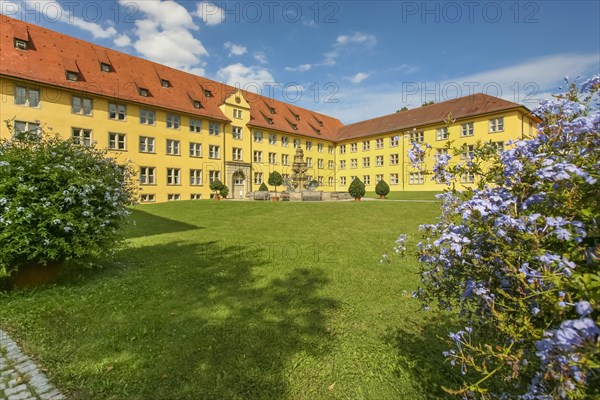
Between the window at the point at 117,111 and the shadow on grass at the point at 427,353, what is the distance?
33219 mm

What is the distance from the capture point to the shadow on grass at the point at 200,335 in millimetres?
3191

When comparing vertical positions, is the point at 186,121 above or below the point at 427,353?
above

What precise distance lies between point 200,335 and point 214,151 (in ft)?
119

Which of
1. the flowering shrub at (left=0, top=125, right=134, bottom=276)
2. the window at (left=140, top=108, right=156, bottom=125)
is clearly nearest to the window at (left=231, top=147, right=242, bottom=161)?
the window at (left=140, top=108, right=156, bottom=125)

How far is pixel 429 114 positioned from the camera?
43.1m

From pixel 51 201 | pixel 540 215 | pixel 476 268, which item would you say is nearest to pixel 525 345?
pixel 476 268

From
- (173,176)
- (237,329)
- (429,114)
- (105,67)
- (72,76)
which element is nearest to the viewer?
(237,329)

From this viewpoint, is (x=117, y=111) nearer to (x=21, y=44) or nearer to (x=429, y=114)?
(x=21, y=44)

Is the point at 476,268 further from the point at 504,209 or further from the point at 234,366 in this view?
the point at 234,366

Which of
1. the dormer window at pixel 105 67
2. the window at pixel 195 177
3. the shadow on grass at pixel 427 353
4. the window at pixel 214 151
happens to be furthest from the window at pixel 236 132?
the shadow on grass at pixel 427 353

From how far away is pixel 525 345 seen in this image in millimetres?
1716

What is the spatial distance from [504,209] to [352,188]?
26895 millimetres

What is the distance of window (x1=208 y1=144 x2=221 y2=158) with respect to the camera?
37.9 metres

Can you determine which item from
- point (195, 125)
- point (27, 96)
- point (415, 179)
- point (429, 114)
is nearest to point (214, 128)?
point (195, 125)
